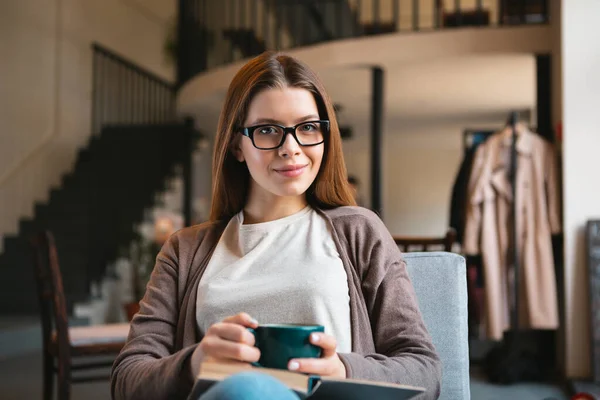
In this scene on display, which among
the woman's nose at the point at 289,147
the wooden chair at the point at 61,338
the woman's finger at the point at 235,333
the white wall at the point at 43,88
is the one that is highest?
the white wall at the point at 43,88

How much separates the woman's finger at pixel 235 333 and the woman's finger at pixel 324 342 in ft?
0.28

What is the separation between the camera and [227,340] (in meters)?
0.98

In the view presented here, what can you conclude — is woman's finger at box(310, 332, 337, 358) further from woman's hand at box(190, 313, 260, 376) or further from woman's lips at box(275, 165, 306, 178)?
woman's lips at box(275, 165, 306, 178)

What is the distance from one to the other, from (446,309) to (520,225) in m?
2.91

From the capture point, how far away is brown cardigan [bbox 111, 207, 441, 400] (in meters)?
1.13

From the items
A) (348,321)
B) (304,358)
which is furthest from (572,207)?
(304,358)

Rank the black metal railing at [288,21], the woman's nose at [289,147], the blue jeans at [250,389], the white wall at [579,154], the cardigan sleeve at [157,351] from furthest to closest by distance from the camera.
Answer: the black metal railing at [288,21], the white wall at [579,154], the woman's nose at [289,147], the cardigan sleeve at [157,351], the blue jeans at [250,389]

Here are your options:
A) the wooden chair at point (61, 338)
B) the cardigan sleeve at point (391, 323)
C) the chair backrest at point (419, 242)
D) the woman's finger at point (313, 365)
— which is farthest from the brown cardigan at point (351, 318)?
the wooden chair at point (61, 338)

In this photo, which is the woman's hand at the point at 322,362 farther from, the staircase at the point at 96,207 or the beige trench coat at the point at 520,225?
the staircase at the point at 96,207

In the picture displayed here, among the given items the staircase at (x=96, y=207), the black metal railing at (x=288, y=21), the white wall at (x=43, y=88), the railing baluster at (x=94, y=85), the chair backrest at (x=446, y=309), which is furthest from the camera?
the railing baluster at (x=94, y=85)

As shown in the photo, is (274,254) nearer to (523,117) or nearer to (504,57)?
(504,57)

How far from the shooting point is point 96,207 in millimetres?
6621

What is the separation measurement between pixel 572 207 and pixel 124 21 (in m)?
6.69

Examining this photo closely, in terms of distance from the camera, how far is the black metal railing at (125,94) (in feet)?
26.2
